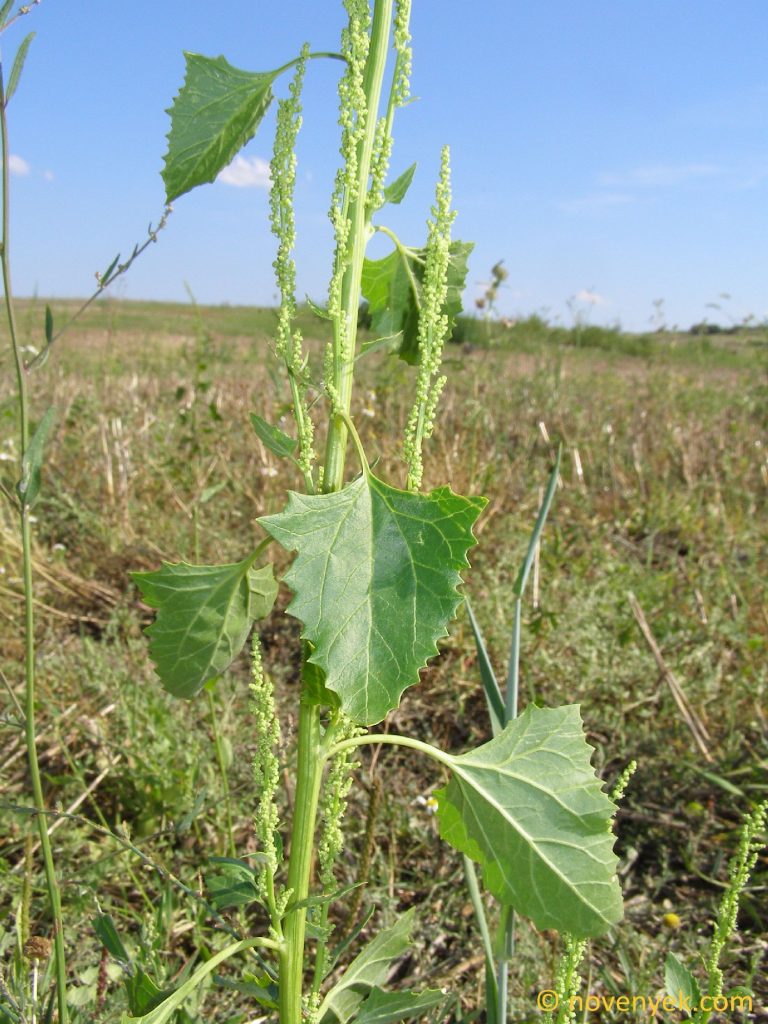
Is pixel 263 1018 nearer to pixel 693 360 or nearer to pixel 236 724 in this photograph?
pixel 236 724

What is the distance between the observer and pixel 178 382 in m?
6.09

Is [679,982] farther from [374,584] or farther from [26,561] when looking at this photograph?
[26,561]

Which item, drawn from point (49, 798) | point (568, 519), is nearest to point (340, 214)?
point (49, 798)

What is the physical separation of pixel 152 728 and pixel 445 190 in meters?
1.66

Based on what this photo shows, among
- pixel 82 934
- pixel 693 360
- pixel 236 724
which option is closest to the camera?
pixel 82 934

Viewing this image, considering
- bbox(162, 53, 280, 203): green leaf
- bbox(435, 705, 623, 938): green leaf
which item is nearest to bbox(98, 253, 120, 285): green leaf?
bbox(162, 53, 280, 203): green leaf

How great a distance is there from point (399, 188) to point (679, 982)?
1211mm

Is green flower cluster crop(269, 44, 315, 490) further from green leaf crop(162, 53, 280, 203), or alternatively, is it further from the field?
the field

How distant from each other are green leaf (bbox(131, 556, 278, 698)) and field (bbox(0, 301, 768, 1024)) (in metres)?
0.23

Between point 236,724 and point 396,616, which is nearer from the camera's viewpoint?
point 396,616

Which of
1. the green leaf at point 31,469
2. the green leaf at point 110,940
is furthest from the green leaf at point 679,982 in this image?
the green leaf at point 31,469

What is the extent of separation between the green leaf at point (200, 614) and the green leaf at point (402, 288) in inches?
17.8

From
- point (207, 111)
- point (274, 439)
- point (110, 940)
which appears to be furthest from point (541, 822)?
point (207, 111)

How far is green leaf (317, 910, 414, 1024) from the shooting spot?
47.8 inches
